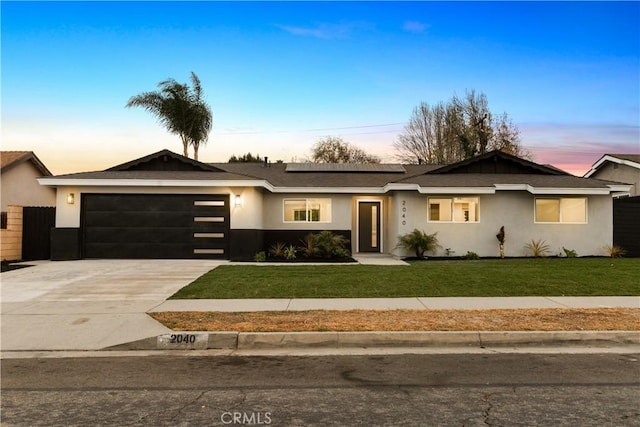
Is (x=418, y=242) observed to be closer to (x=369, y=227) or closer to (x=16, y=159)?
(x=369, y=227)

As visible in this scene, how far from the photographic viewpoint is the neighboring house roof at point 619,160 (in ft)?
85.3

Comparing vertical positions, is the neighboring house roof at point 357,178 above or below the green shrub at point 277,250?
above

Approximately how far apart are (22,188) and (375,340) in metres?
26.1

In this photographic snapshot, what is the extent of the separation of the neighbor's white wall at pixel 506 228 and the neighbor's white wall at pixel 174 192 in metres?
5.84

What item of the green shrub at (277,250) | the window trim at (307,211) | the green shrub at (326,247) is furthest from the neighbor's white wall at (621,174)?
the green shrub at (277,250)

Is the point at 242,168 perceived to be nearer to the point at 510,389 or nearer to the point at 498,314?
the point at 498,314

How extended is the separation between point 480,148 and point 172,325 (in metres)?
38.1

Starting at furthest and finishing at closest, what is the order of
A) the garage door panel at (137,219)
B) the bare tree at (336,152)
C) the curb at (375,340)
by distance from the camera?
the bare tree at (336,152), the garage door panel at (137,219), the curb at (375,340)

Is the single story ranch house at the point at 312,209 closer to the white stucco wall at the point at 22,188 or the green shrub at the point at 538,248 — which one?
the green shrub at the point at 538,248

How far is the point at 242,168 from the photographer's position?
2330cm

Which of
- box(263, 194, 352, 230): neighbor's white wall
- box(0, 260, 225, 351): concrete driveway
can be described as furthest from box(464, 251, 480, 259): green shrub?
box(0, 260, 225, 351): concrete driveway

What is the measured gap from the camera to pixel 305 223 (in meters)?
19.2

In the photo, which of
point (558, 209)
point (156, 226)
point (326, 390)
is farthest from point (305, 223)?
point (326, 390)

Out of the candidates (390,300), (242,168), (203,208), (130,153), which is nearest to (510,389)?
(390,300)
